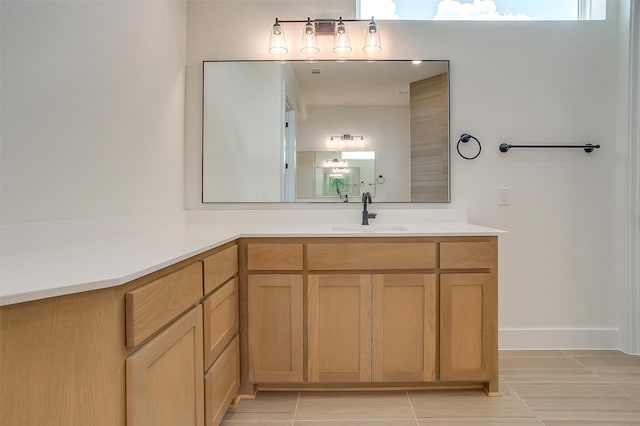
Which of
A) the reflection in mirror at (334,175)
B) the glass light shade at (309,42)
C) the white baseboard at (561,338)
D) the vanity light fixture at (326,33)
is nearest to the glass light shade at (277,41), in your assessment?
the vanity light fixture at (326,33)

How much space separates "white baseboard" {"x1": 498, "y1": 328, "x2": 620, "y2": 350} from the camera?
2.52 meters

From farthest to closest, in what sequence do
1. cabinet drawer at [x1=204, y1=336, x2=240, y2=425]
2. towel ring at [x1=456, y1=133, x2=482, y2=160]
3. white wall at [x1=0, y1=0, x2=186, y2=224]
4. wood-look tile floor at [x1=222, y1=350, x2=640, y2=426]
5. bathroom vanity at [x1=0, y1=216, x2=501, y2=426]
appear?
1. towel ring at [x1=456, y1=133, x2=482, y2=160]
2. bathroom vanity at [x1=0, y1=216, x2=501, y2=426]
3. wood-look tile floor at [x1=222, y1=350, x2=640, y2=426]
4. cabinet drawer at [x1=204, y1=336, x2=240, y2=425]
5. white wall at [x1=0, y1=0, x2=186, y2=224]

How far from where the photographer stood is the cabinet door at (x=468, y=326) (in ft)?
6.24

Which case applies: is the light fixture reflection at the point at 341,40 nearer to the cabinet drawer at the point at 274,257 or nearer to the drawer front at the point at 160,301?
the cabinet drawer at the point at 274,257

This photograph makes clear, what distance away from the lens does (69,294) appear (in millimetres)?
817

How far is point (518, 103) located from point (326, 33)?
133 cm

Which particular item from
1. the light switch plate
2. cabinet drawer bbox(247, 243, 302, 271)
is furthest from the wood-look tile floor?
the light switch plate

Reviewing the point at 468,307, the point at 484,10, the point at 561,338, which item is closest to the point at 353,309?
the point at 468,307

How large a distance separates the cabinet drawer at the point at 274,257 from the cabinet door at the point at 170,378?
561mm

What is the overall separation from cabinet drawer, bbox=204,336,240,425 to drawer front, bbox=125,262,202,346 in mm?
359

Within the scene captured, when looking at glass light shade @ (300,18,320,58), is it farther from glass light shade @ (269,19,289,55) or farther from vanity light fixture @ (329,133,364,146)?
vanity light fixture @ (329,133,364,146)

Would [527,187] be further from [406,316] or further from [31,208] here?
[31,208]

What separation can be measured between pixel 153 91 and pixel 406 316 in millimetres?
1769

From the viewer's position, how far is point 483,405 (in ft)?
6.11
